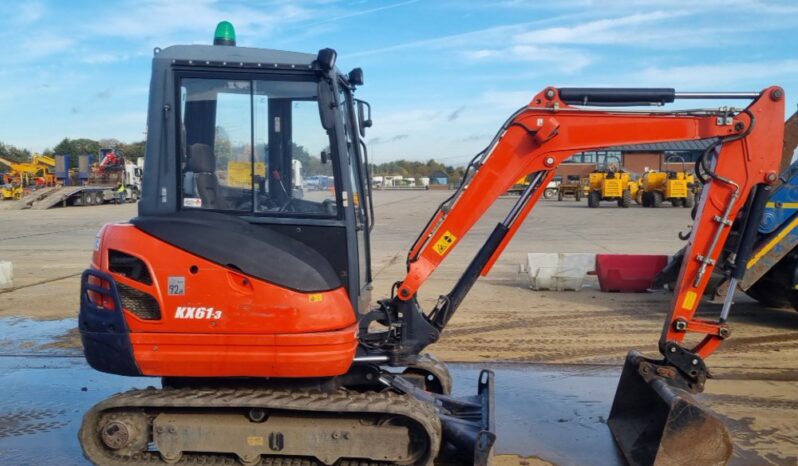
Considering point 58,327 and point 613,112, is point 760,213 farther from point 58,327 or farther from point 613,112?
point 58,327

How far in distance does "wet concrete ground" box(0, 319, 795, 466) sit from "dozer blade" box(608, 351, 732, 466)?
199 millimetres

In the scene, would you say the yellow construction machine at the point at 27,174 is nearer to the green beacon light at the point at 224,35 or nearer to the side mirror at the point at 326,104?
the green beacon light at the point at 224,35

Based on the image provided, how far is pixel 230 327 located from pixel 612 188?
124ft

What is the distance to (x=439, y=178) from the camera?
96.4 m

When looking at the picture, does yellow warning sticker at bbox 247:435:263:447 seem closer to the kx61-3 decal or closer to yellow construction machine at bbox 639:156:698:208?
the kx61-3 decal

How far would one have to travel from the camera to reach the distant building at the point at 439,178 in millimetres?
93825

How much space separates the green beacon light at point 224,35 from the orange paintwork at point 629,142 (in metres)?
1.89

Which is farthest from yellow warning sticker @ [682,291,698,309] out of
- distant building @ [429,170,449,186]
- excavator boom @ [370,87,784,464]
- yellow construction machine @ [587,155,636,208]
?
distant building @ [429,170,449,186]

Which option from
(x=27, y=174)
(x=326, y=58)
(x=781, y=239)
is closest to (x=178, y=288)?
(x=326, y=58)

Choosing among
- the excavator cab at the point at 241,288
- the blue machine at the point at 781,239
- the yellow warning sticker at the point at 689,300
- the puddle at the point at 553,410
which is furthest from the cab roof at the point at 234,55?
the blue machine at the point at 781,239

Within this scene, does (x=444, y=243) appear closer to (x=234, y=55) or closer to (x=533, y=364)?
(x=234, y=55)

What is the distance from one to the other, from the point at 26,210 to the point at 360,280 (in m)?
41.4

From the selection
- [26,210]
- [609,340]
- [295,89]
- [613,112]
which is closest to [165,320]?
[295,89]

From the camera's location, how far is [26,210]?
135 feet
